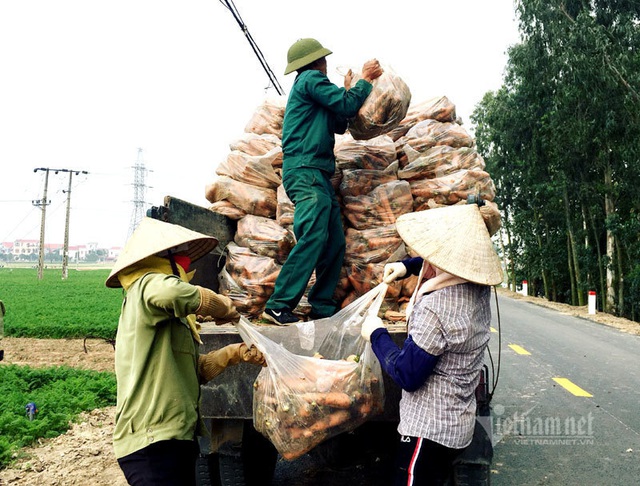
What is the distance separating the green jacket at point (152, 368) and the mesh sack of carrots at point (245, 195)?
6.07 feet

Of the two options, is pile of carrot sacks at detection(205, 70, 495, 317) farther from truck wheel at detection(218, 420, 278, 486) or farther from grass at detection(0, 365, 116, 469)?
grass at detection(0, 365, 116, 469)

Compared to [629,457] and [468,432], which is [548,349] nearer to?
[629,457]

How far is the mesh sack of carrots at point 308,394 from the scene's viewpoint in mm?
2516

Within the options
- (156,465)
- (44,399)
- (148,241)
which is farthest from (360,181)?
(44,399)

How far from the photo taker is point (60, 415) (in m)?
5.58

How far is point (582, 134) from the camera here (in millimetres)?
18781

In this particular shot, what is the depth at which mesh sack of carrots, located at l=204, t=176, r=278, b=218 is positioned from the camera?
4.18m

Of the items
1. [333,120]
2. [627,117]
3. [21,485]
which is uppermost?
[627,117]

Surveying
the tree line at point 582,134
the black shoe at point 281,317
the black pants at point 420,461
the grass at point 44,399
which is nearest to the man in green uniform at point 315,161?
the black shoe at point 281,317

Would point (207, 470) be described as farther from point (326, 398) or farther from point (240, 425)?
point (326, 398)

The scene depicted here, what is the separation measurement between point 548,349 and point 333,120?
759 cm

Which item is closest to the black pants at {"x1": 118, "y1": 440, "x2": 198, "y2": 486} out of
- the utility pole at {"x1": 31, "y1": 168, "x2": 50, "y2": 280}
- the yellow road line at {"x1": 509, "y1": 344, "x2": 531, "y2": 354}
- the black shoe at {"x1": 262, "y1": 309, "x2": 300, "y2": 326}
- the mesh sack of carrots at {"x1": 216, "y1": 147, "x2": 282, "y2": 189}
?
the black shoe at {"x1": 262, "y1": 309, "x2": 300, "y2": 326}

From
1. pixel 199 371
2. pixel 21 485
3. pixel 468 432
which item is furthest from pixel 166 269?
pixel 21 485

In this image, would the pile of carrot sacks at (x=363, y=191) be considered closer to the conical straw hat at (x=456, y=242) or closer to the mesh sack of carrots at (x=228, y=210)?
the mesh sack of carrots at (x=228, y=210)
